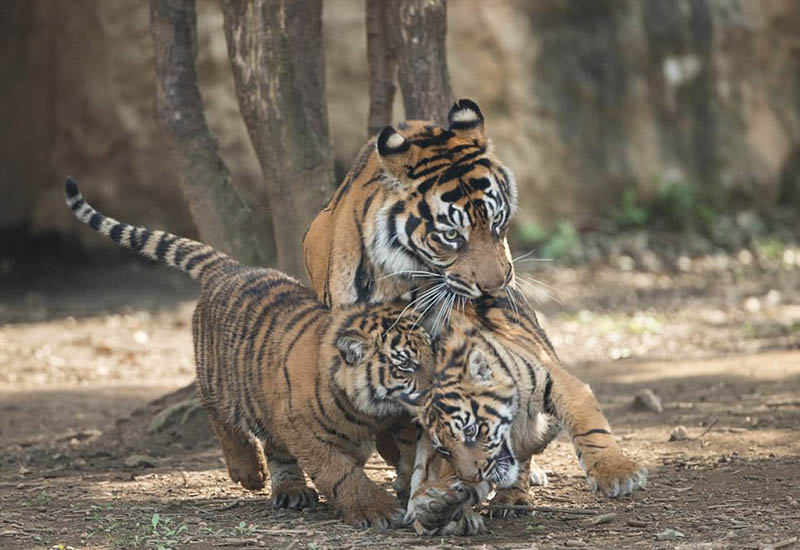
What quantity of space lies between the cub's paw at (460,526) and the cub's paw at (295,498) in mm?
733

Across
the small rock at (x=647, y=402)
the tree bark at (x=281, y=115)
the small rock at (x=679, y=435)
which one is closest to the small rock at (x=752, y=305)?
the small rock at (x=647, y=402)

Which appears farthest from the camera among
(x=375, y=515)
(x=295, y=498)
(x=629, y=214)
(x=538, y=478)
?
(x=629, y=214)

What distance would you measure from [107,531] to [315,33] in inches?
120

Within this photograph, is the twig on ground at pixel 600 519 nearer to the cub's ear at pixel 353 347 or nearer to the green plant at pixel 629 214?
the cub's ear at pixel 353 347

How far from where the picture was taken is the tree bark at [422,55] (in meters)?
5.73

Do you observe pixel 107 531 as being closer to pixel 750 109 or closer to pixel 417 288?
pixel 417 288

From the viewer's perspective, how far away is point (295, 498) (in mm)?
4652

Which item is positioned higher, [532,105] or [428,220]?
[532,105]

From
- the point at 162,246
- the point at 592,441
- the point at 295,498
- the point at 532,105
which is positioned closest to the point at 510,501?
the point at 592,441

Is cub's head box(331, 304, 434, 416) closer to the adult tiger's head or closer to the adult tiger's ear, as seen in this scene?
the adult tiger's head

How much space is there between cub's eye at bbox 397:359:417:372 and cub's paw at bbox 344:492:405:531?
523mm

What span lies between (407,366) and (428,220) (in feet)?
2.24

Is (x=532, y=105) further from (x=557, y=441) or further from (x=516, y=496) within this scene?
(x=516, y=496)

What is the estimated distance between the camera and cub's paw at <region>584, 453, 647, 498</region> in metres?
3.87
